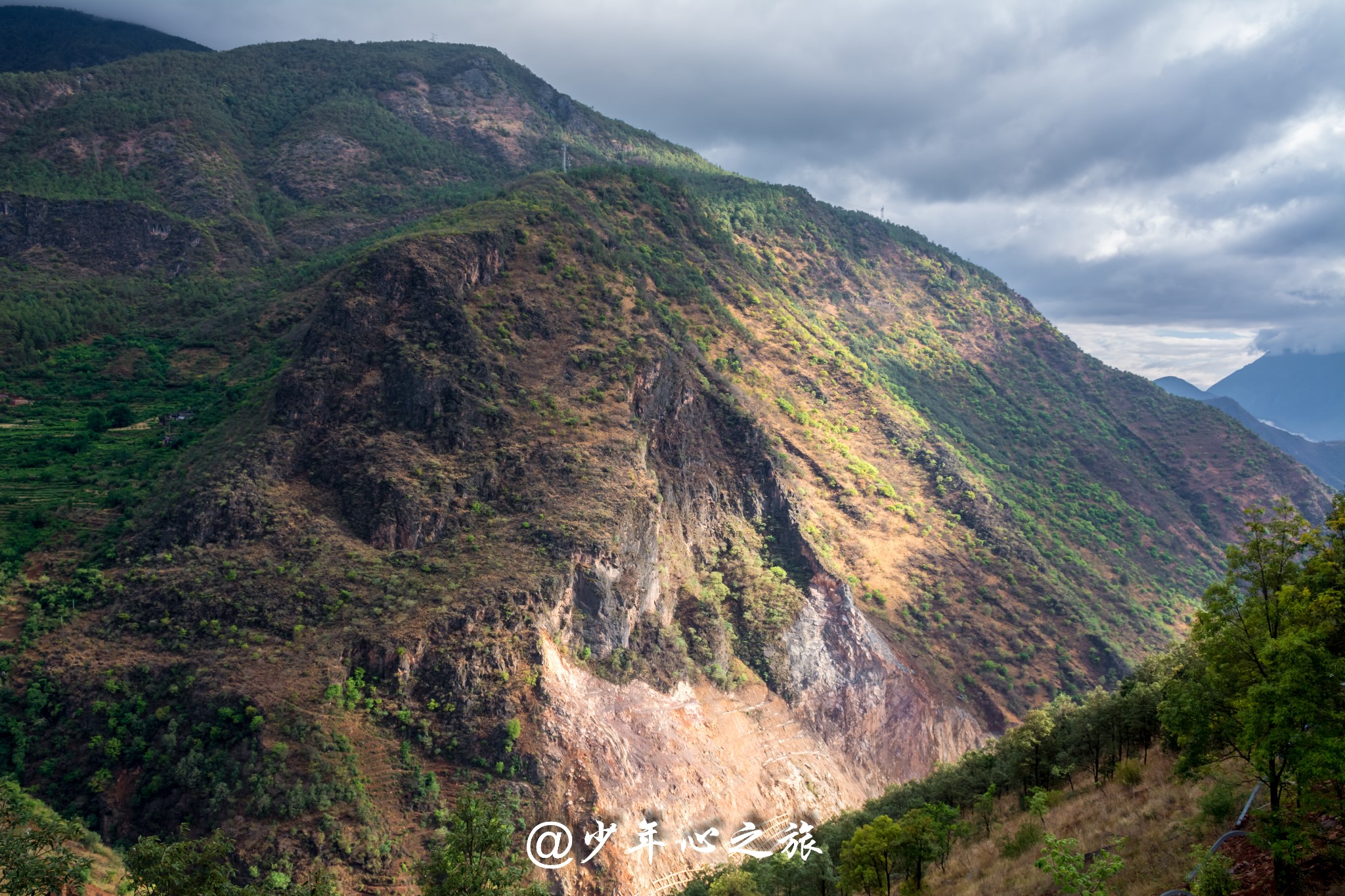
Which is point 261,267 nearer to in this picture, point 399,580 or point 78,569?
point 78,569

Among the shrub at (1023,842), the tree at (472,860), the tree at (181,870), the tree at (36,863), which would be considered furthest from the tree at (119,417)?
the shrub at (1023,842)

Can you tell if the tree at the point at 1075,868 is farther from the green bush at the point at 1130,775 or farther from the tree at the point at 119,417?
the tree at the point at 119,417

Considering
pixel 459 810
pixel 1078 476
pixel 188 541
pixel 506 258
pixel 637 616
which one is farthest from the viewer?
pixel 1078 476

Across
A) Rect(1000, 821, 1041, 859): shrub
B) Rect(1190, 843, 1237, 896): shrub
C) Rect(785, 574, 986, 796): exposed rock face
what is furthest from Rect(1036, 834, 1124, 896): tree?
Rect(785, 574, 986, 796): exposed rock face

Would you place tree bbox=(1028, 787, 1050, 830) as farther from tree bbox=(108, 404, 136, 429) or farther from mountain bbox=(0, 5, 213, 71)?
mountain bbox=(0, 5, 213, 71)

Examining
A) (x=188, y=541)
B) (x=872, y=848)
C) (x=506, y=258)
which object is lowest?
(x=188, y=541)

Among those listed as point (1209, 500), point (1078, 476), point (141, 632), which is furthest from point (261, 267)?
point (1209, 500)

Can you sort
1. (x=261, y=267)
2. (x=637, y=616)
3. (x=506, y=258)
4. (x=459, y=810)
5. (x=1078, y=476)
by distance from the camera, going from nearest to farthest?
(x=459, y=810) < (x=637, y=616) < (x=506, y=258) < (x=261, y=267) < (x=1078, y=476)
